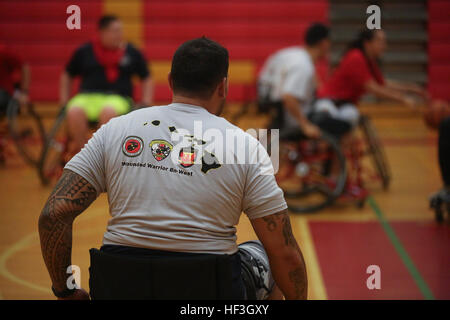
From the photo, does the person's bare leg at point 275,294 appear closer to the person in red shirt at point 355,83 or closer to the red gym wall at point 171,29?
the person in red shirt at point 355,83

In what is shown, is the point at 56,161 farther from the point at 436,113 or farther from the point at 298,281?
the point at 298,281

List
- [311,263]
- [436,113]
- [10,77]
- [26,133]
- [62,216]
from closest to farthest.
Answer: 1. [62,216]
2. [311,263]
3. [436,113]
4. [10,77]
5. [26,133]

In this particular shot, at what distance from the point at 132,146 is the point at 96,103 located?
319 centimetres

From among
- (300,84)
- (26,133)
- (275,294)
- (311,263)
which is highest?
(300,84)

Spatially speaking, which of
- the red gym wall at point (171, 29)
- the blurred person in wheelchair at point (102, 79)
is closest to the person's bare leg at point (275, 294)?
the blurred person in wheelchair at point (102, 79)

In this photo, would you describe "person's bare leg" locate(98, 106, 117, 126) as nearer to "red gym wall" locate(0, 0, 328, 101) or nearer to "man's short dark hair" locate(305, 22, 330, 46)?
"man's short dark hair" locate(305, 22, 330, 46)

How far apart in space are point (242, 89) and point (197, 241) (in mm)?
7484

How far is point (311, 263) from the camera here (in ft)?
10.9

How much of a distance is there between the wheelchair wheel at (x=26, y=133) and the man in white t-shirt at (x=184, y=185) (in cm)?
371

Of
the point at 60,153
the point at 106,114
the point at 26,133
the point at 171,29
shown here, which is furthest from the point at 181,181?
the point at 171,29

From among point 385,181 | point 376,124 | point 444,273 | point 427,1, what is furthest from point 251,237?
point 427,1

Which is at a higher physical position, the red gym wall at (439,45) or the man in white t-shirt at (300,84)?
the red gym wall at (439,45)

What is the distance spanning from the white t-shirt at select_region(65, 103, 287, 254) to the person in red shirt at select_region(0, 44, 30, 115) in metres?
4.00

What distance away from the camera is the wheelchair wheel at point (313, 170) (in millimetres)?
4262
